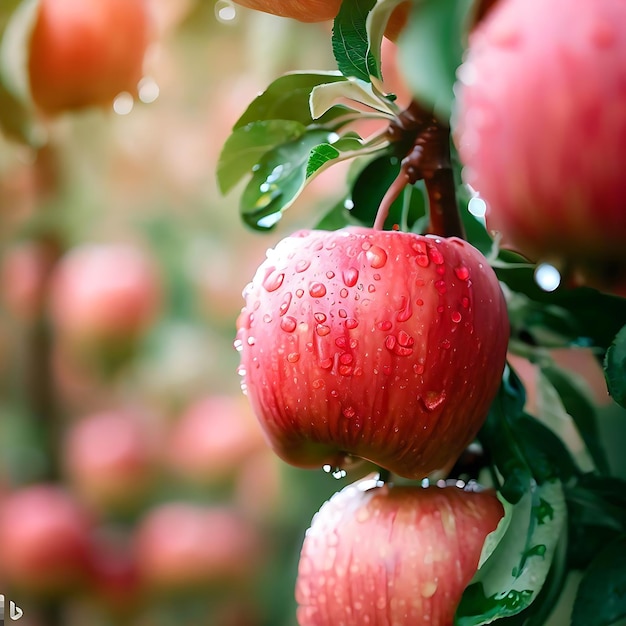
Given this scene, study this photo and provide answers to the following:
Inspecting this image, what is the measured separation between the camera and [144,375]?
4.91 ft

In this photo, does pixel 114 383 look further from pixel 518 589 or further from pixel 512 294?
pixel 518 589

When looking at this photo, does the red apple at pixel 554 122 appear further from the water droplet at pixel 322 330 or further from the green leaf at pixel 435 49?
the water droplet at pixel 322 330

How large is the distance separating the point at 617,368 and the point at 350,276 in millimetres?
131

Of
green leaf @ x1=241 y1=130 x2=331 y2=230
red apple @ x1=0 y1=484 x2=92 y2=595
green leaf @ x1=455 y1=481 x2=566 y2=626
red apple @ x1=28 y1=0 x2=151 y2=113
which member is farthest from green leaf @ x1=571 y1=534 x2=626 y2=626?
red apple @ x1=0 y1=484 x2=92 y2=595

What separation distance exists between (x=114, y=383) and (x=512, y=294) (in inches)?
39.5

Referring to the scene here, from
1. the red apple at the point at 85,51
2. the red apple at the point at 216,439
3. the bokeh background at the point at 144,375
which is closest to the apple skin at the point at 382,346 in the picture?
the red apple at the point at 85,51

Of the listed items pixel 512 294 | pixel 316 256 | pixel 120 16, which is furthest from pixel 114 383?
pixel 316 256

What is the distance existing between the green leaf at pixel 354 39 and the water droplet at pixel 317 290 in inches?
4.0

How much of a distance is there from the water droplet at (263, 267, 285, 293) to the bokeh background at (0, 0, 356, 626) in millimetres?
848

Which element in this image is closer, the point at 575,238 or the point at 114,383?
the point at 575,238

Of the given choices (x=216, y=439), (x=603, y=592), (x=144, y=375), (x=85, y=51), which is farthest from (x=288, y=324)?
(x=144, y=375)

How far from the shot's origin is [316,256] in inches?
16.0

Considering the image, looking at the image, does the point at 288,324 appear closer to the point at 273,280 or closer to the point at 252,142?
the point at 273,280

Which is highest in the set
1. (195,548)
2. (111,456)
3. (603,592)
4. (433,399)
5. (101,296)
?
(433,399)
